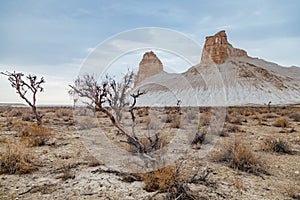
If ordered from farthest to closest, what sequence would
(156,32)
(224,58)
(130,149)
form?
(224,58) < (130,149) < (156,32)

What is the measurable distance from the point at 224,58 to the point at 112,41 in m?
76.1

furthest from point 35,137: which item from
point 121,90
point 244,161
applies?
point 244,161

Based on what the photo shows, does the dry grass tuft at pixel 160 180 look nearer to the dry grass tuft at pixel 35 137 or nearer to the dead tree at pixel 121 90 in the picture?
the dry grass tuft at pixel 35 137

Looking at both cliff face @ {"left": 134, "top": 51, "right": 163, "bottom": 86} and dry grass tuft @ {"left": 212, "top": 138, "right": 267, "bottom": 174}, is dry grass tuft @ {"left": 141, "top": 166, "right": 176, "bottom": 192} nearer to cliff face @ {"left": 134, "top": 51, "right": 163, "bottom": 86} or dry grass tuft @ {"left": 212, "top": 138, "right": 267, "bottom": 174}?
dry grass tuft @ {"left": 212, "top": 138, "right": 267, "bottom": 174}

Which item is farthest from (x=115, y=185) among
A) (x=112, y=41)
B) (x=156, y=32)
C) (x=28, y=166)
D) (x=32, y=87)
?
(x=32, y=87)

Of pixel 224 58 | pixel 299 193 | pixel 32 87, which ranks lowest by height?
pixel 299 193

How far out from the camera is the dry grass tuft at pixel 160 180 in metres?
3.85

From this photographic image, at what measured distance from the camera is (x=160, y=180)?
13.0 feet

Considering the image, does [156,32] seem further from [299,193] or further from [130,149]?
[299,193]

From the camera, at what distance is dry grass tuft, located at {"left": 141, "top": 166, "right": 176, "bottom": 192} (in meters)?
3.85

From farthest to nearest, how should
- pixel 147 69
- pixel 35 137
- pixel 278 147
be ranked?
pixel 147 69
pixel 35 137
pixel 278 147

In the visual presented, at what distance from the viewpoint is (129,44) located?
5637 millimetres

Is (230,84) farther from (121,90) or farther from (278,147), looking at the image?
(278,147)

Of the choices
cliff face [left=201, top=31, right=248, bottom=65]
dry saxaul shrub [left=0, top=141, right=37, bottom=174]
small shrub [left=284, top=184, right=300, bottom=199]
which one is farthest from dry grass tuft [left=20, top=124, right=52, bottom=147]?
cliff face [left=201, top=31, right=248, bottom=65]
